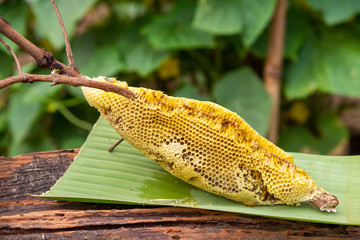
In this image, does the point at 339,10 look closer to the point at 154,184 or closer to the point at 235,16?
the point at 235,16

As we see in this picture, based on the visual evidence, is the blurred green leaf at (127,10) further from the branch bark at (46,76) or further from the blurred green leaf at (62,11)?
the branch bark at (46,76)

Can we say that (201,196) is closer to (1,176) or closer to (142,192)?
(142,192)

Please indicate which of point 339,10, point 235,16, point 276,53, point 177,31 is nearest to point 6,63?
point 177,31

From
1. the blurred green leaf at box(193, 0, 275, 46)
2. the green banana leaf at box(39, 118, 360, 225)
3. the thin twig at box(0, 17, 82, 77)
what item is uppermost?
the blurred green leaf at box(193, 0, 275, 46)

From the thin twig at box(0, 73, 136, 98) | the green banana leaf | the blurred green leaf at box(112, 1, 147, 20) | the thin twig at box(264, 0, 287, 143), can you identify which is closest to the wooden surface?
the green banana leaf

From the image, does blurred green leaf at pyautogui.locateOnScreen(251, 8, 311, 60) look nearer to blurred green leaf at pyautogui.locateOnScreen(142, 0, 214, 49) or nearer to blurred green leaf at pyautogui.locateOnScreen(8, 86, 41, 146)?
blurred green leaf at pyautogui.locateOnScreen(142, 0, 214, 49)

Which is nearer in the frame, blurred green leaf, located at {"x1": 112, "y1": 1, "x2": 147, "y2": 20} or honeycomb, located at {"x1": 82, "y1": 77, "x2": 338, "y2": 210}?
honeycomb, located at {"x1": 82, "y1": 77, "x2": 338, "y2": 210}

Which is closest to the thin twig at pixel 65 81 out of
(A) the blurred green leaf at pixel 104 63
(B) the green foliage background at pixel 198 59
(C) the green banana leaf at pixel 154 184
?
(C) the green banana leaf at pixel 154 184
